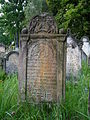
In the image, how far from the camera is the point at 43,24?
5305mm

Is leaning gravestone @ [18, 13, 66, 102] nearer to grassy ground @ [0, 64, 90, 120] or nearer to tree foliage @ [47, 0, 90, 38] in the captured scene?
grassy ground @ [0, 64, 90, 120]

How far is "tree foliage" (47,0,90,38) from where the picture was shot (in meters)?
23.2

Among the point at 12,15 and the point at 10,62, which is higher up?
the point at 12,15

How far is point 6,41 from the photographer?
52625 millimetres

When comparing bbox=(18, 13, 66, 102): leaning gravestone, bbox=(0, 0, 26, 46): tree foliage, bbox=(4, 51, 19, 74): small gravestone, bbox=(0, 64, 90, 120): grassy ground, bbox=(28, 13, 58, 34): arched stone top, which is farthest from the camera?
bbox=(0, 0, 26, 46): tree foliage

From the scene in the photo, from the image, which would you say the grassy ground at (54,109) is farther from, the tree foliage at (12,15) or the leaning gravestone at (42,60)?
the tree foliage at (12,15)

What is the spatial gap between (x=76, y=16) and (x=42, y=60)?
1868cm

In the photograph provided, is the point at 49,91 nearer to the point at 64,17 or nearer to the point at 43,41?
the point at 43,41

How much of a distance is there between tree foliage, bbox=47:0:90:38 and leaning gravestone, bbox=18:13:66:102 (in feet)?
59.4

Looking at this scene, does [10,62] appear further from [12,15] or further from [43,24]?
[12,15]

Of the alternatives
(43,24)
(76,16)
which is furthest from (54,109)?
(76,16)

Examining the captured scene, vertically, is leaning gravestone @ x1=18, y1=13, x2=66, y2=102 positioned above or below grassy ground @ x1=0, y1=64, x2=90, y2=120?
above

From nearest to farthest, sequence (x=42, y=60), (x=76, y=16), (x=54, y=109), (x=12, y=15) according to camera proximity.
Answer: (x=54, y=109) → (x=42, y=60) → (x=76, y=16) → (x=12, y=15)

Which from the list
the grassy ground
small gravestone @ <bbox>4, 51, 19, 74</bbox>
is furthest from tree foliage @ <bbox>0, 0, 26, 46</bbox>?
the grassy ground
